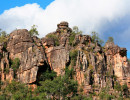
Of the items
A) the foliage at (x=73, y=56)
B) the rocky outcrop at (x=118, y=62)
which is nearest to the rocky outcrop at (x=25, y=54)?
the foliage at (x=73, y=56)

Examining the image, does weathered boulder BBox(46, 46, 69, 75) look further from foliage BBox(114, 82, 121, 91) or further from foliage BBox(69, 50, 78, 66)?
foliage BBox(114, 82, 121, 91)

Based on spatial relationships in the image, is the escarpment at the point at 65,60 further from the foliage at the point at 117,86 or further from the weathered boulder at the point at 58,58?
the foliage at the point at 117,86

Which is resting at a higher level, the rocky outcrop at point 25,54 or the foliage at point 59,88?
the rocky outcrop at point 25,54

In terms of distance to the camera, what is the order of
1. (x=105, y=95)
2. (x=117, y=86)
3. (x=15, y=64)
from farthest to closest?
(x=117, y=86) → (x=15, y=64) → (x=105, y=95)

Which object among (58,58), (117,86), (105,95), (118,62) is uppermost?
(58,58)

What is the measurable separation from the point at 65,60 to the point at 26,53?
440 inches

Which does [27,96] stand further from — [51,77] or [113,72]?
[113,72]

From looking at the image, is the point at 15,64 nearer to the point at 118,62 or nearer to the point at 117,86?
the point at 117,86

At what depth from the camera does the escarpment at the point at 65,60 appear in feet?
205

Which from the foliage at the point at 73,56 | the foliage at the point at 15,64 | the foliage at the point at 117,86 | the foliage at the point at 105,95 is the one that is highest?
the foliage at the point at 73,56

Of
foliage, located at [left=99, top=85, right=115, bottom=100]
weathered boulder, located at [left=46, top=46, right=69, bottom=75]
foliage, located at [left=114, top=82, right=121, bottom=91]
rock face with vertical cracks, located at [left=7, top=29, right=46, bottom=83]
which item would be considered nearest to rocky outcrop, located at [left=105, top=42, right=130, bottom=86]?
foliage, located at [left=114, top=82, right=121, bottom=91]

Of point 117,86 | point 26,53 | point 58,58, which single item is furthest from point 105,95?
point 26,53

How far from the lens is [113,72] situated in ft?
240

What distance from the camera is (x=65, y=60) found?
67188mm
